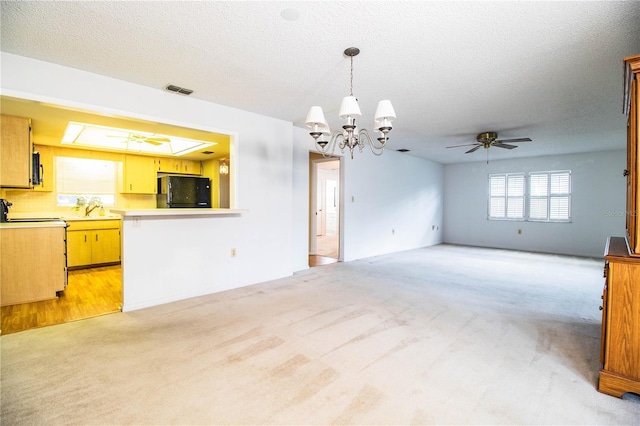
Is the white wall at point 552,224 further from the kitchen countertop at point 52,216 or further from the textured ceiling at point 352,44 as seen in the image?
the kitchen countertop at point 52,216

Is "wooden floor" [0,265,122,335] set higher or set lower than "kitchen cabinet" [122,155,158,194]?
lower

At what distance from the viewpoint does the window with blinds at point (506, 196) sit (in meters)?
7.75

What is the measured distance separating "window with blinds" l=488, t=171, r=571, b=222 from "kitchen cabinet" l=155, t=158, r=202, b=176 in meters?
7.71

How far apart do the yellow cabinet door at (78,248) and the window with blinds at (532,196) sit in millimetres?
9287

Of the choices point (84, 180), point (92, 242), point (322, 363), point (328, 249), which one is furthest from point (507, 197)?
point (84, 180)

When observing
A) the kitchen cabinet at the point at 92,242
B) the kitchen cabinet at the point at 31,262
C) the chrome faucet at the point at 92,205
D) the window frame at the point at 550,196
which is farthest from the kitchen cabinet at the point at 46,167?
the window frame at the point at 550,196

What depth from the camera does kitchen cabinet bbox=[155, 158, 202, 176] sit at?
19.9 ft

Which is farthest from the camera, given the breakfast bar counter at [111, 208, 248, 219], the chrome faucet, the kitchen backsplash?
the chrome faucet

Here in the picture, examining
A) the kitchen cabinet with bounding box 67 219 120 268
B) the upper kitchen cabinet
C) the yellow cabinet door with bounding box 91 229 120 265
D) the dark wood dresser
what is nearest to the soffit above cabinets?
the upper kitchen cabinet

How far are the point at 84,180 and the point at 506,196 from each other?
9.75 meters

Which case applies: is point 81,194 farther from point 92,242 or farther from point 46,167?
point 92,242

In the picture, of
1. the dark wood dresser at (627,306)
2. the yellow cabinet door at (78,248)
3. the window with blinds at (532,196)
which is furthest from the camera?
the window with blinds at (532,196)

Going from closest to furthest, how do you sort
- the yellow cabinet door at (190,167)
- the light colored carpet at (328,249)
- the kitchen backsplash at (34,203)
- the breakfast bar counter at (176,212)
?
the breakfast bar counter at (176,212) → the kitchen backsplash at (34,203) → the yellow cabinet door at (190,167) → the light colored carpet at (328,249)

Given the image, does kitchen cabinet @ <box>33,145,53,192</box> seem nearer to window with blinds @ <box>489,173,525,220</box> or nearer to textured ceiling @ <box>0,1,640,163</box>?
textured ceiling @ <box>0,1,640,163</box>
